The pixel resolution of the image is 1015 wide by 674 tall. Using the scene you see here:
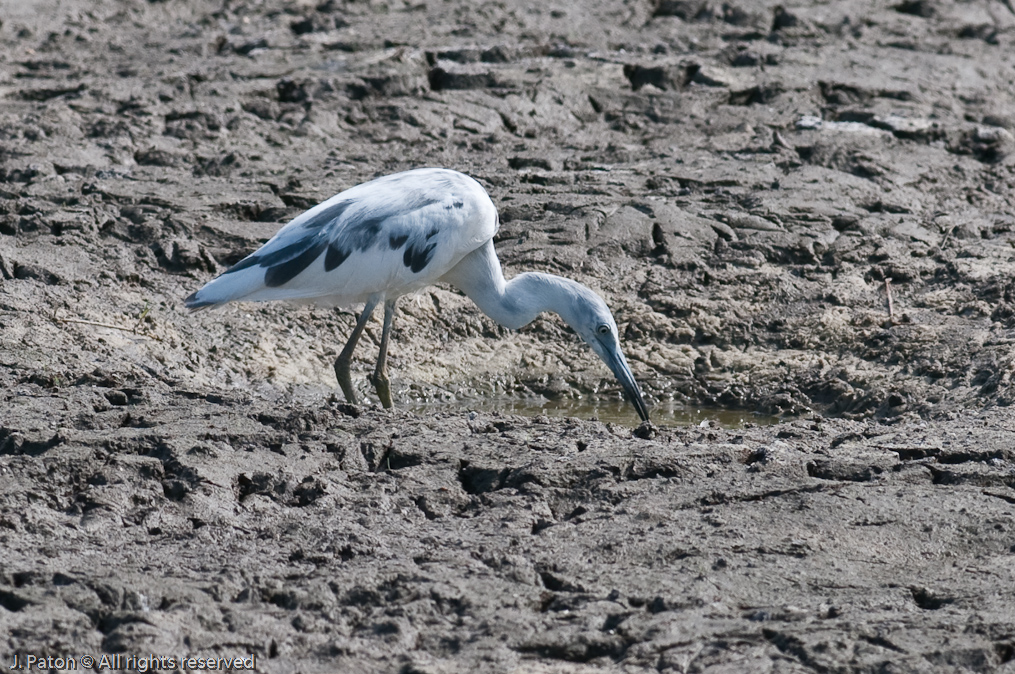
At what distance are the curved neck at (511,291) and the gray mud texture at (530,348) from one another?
70 centimetres

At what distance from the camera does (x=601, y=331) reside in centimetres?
584

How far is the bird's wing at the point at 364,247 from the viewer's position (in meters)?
5.63

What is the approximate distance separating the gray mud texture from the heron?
0.56 m

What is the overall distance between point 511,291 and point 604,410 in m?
0.94

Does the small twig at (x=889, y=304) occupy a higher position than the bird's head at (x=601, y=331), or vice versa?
the bird's head at (x=601, y=331)

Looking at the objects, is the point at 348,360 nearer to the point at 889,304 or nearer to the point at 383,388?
the point at 383,388

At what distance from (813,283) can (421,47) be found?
431 cm

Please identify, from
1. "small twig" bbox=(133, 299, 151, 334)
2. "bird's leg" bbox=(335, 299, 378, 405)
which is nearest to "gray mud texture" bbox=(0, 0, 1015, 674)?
"small twig" bbox=(133, 299, 151, 334)

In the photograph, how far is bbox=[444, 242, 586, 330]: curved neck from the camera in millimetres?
5926

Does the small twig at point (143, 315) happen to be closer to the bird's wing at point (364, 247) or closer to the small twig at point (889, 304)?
the bird's wing at point (364, 247)

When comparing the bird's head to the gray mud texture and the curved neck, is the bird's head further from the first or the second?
the gray mud texture

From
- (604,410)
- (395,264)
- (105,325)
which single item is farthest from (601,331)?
(105,325)

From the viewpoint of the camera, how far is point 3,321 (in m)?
6.09

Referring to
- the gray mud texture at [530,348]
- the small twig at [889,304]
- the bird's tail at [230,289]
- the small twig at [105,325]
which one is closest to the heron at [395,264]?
the bird's tail at [230,289]
